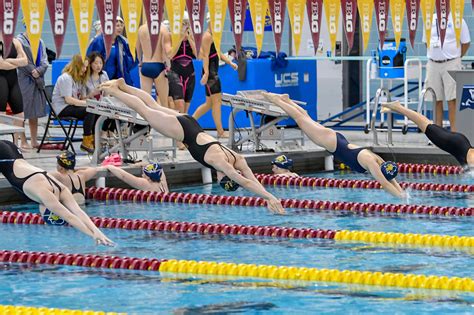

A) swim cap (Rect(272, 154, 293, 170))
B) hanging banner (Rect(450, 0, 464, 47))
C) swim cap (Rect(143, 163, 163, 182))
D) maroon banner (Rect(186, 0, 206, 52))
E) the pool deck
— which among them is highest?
maroon banner (Rect(186, 0, 206, 52))

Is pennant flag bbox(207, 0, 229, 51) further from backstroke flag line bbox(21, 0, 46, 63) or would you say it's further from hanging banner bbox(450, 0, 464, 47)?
hanging banner bbox(450, 0, 464, 47)

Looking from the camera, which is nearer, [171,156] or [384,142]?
[171,156]

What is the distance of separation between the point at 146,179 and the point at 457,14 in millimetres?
4300

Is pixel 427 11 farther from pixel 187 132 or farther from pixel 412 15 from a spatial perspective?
pixel 187 132

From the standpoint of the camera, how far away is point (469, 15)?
61.3 ft

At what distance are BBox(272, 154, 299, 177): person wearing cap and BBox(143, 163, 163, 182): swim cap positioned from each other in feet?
4.60

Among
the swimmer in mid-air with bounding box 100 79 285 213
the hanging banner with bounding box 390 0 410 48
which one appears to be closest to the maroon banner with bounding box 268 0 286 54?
the hanging banner with bounding box 390 0 410 48

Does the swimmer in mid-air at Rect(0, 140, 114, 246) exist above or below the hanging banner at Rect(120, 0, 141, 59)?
below

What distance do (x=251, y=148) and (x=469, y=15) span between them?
4898 mm

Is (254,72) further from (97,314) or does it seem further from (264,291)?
(97,314)

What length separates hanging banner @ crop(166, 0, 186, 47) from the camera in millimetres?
12633

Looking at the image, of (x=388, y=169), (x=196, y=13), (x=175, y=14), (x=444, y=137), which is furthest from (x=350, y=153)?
(x=175, y=14)

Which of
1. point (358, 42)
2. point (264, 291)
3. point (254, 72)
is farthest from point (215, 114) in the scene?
point (264, 291)

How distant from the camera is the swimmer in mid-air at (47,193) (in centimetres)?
975
